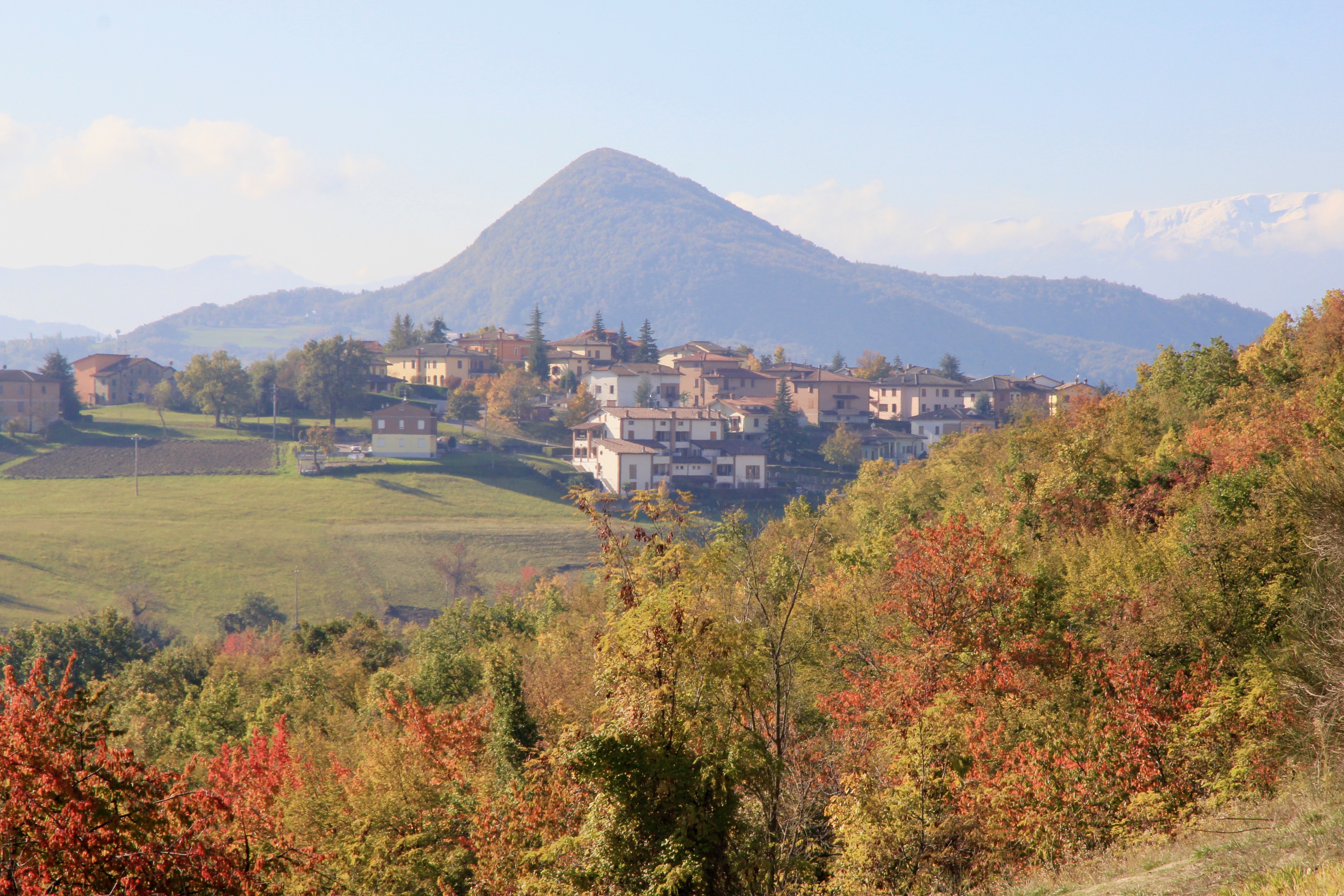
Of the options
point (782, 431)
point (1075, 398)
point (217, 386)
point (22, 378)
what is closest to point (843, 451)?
point (782, 431)

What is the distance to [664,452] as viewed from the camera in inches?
3888

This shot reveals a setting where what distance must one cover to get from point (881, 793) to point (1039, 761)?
10.5 feet

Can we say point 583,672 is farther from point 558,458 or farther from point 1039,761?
point 558,458

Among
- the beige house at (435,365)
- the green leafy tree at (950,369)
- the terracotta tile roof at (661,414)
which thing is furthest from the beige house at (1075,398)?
the beige house at (435,365)

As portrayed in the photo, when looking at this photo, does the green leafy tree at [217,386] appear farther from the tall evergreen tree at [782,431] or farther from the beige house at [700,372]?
the tall evergreen tree at [782,431]

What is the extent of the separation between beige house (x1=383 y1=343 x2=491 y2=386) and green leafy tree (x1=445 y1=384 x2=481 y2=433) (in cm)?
1583

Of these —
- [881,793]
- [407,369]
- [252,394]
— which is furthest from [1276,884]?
[407,369]

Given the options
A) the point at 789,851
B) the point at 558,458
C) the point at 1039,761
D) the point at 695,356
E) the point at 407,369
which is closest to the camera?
the point at 789,851

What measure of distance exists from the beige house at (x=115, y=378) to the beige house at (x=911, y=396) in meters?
85.1

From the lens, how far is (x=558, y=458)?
10225cm

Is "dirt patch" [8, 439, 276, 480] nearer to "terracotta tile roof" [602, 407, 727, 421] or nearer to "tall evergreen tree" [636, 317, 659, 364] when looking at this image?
"terracotta tile roof" [602, 407, 727, 421]

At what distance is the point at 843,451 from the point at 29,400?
A: 83.7 meters

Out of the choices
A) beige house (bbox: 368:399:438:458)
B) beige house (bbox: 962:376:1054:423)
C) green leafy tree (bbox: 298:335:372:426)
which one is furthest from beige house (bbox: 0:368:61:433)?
beige house (bbox: 962:376:1054:423)

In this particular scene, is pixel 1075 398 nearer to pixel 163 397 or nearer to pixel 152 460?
pixel 152 460
